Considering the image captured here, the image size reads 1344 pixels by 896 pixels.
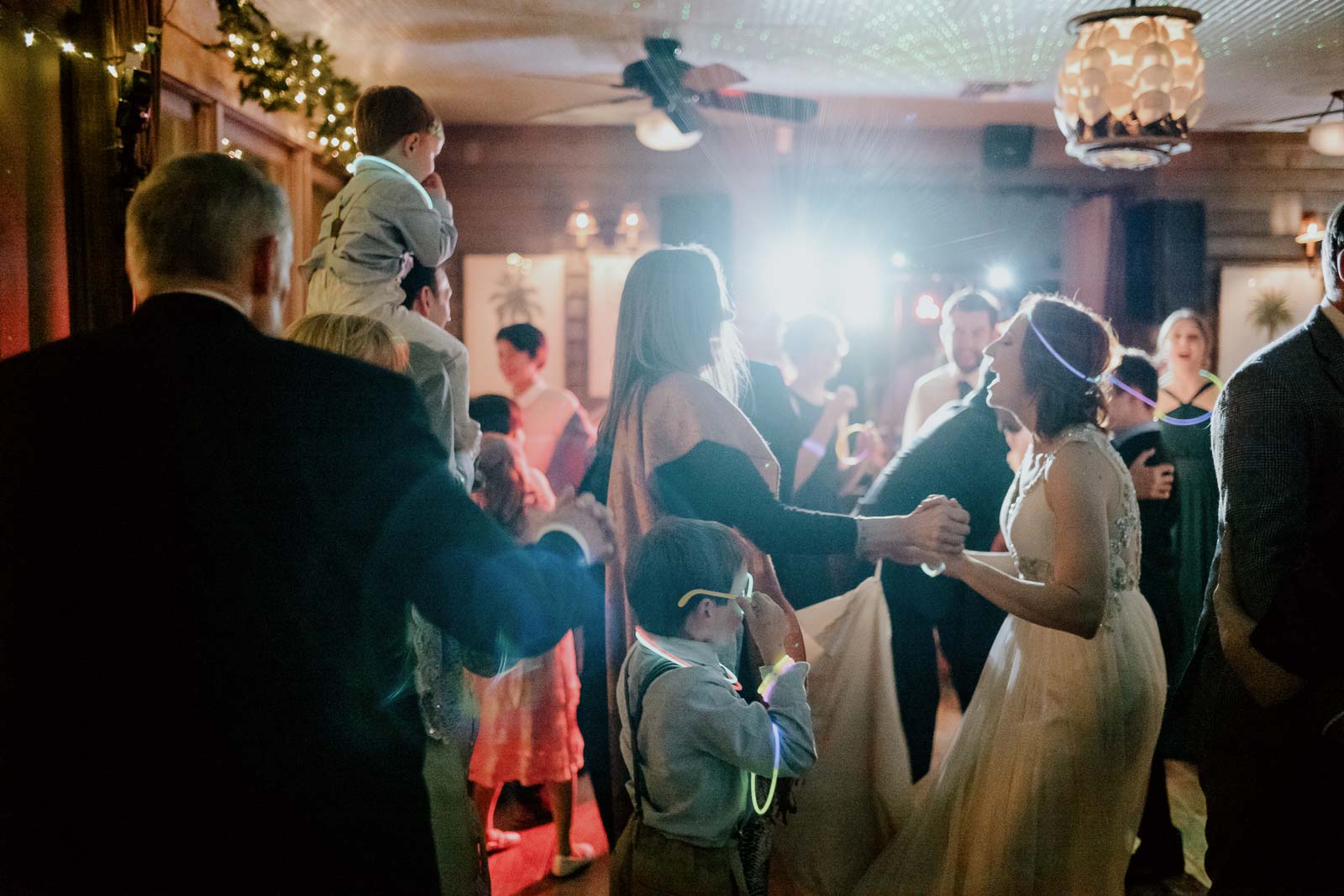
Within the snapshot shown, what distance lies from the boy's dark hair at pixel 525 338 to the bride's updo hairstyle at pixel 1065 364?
106 inches

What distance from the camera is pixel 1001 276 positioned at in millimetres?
7195

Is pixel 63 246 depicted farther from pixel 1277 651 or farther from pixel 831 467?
Answer: pixel 1277 651

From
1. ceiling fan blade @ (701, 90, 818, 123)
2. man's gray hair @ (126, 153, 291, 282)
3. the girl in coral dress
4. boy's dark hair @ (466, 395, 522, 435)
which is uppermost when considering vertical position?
ceiling fan blade @ (701, 90, 818, 123)

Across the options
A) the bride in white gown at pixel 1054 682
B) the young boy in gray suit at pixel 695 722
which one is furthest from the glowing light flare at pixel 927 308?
the young boy in gray suit at pixel 695 722

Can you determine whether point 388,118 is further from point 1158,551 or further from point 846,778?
point 1158,551

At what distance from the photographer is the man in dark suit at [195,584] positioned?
99cm

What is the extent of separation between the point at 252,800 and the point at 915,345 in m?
7.08

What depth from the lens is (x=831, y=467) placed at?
416cm

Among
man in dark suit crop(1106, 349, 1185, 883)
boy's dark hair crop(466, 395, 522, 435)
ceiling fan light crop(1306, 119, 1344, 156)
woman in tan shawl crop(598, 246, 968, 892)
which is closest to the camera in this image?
woman in tan shawl crop(598, 246, 968, 892)

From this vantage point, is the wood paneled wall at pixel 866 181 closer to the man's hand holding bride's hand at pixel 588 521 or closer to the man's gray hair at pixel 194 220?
the man's hand holding bride's hand at pixel 588 521

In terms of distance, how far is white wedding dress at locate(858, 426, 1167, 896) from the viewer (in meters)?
2.06

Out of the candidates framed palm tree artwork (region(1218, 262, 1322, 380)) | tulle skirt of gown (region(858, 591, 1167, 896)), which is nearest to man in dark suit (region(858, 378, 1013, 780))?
tulle skirt of gown (region(858, 591, 1167, 896))

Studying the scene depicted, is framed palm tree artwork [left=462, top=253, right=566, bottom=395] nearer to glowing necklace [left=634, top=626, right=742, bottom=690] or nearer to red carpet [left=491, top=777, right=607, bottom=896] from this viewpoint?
red carpet [left=491, top=777, right=607, bottom=896]

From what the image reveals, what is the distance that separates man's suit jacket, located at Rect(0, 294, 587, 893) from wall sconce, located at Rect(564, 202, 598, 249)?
5998 millimetres
